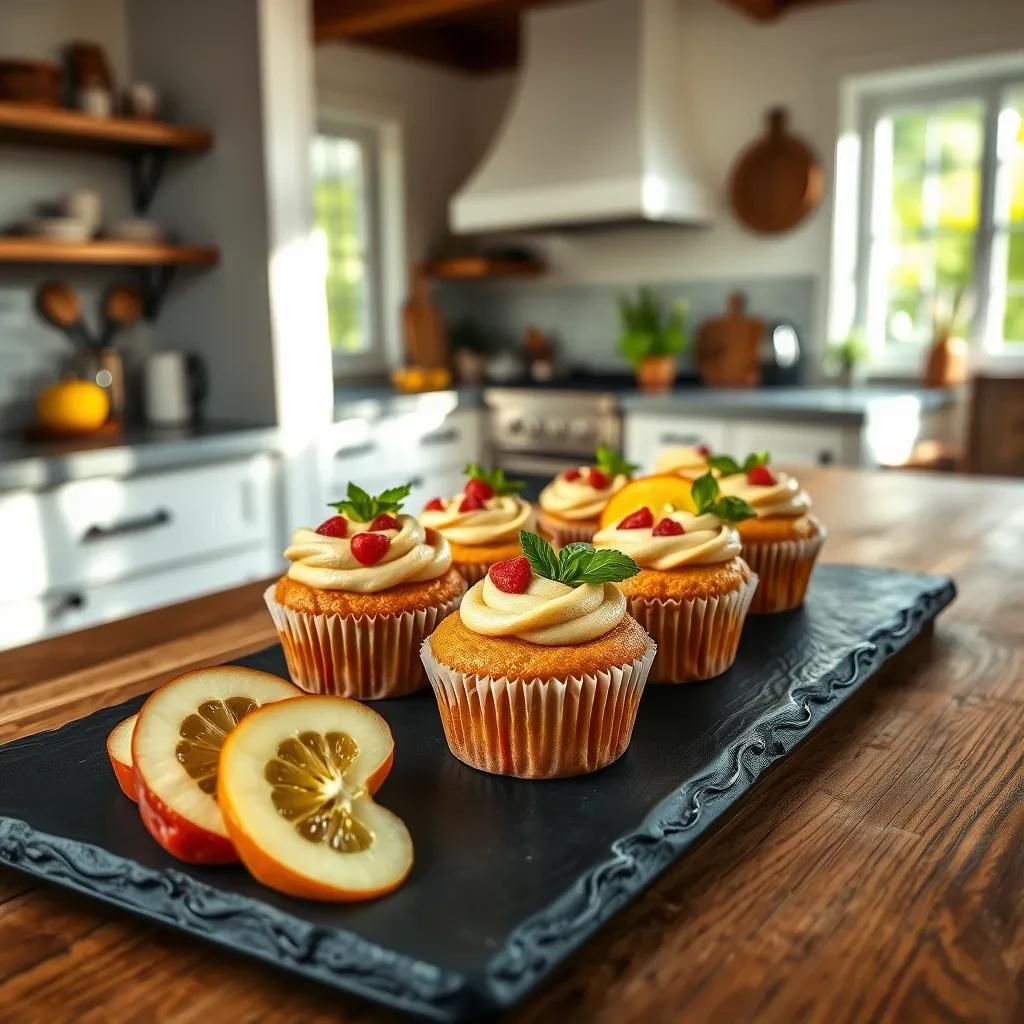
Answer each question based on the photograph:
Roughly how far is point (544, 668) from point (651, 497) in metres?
0.37

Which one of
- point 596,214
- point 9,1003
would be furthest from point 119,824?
point 596,214

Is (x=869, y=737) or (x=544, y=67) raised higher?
(x=544, y=67)

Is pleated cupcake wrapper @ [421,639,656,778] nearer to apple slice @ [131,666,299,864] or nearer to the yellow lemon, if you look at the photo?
apple slice @ [131,666,299,864]

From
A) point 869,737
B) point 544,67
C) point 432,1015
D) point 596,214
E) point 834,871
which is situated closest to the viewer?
point 432,1015

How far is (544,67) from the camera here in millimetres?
4117

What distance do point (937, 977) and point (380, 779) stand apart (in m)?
0.34

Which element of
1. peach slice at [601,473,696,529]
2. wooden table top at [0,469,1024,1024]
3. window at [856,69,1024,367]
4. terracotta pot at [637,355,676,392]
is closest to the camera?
wooden table top at [0,469,1024,1024]

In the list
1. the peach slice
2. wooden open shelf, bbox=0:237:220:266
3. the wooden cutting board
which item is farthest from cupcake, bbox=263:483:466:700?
the wooden cutting board

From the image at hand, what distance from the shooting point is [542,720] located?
0.77 meters

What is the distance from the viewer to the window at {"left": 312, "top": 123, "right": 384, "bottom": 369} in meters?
4.30

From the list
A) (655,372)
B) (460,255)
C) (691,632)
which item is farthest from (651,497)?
(460,255)

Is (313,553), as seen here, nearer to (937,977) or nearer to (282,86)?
(937,977)

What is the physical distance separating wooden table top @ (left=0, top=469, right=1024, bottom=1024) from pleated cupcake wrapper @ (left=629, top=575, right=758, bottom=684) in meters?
0.13

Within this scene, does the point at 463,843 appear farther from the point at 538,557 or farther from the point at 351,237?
the point at 351,237
